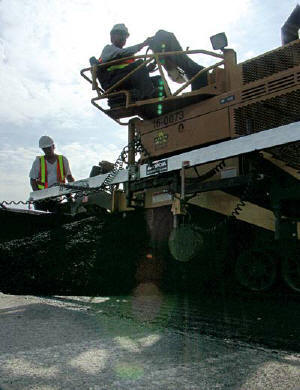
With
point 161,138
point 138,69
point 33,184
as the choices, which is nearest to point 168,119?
point 161,138

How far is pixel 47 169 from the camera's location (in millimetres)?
6879

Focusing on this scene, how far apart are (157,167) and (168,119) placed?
804 millimetres

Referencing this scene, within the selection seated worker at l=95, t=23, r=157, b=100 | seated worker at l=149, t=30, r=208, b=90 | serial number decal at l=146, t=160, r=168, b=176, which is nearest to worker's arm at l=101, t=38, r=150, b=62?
seated worker at l=95, t=23, r=157, b=100

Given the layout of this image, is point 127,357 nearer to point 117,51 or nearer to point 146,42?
point 146,42

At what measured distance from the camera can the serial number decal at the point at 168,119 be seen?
4.98 meters

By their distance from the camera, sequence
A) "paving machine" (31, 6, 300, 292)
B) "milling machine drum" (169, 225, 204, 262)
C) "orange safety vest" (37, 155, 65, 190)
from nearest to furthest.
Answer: "paving machine" (31, 6, 300, 292), "milling machine drum" (169, 225, 204, 262), "orange safety vest" (37, 155, 65, 190)

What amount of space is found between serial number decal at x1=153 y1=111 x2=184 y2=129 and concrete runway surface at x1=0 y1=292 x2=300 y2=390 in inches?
101

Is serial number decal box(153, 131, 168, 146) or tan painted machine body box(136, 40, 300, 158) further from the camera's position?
serial number decal box(153, 131, 168, 146)

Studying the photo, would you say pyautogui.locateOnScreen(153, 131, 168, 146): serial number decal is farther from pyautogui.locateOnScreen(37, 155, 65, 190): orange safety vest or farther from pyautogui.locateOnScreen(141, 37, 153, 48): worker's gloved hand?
A: pyautogui.locateOnScreen(37, 155, 65, 190): orange safety vest

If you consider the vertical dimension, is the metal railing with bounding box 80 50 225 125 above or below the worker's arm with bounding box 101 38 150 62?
below

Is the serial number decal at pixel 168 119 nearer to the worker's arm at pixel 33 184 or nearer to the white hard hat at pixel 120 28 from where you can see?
the white hard hat at pixel 120 28

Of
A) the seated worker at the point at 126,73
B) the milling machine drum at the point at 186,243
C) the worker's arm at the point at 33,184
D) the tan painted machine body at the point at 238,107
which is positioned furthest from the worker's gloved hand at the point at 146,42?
the worker's arm at the point at 33,184

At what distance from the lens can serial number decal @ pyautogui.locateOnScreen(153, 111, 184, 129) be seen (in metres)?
4.98

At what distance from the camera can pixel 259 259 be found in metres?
4.37
